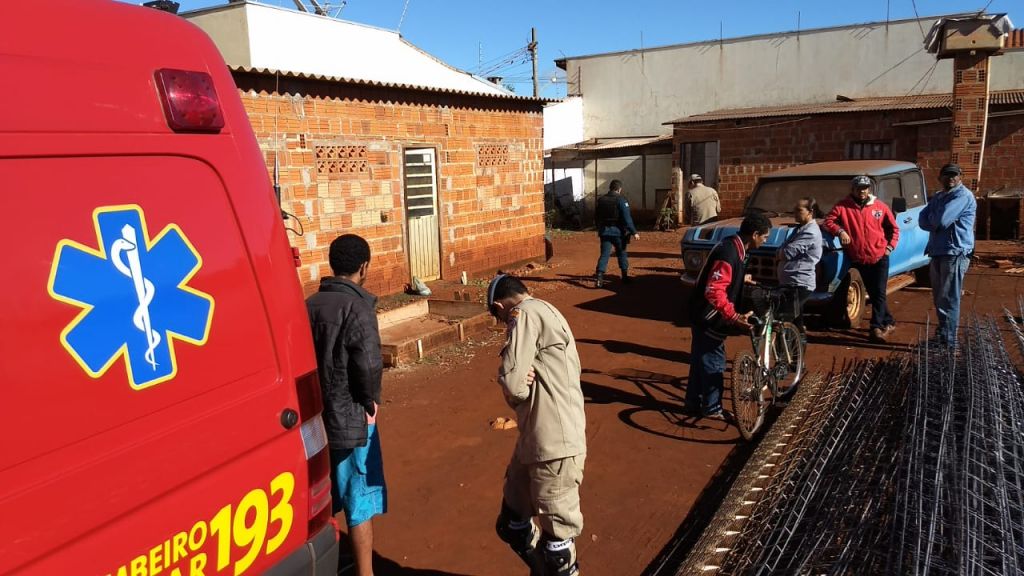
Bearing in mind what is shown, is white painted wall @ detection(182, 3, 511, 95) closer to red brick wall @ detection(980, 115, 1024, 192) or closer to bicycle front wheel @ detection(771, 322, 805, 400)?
bicycle front wheel @ detection(771, 322, 805, 400)

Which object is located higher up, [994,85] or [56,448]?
[994,85]

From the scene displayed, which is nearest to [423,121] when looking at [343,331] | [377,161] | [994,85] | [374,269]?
[377,161]

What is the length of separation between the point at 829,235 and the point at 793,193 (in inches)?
59.3

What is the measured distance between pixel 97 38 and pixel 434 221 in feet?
33.7

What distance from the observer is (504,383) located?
305 cm

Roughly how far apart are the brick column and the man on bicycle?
396 inches

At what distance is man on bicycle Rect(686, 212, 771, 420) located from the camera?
16.5ft

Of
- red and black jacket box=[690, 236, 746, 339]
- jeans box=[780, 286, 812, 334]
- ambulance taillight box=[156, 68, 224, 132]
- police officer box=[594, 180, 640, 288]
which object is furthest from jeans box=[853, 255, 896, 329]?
ambulance taillight box=[156, 68, 224, 132]

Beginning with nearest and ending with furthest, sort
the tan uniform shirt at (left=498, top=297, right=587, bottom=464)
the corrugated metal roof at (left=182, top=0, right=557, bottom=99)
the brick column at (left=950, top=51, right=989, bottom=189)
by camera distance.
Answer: the tan uniform shirt at (left=498, top=297, right=587, bottom=464) < the brick column at (left=950, top=51, right=989, bottom=189) < the corrugated metal roof at (left=182, top=0, right=557, bottom=99)

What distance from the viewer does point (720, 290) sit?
504cm

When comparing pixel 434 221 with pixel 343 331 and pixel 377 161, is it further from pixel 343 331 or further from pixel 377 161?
pixel 343 331

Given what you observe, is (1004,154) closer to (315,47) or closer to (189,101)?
(315,47)

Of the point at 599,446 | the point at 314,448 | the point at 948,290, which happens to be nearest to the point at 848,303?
the point at 948,290

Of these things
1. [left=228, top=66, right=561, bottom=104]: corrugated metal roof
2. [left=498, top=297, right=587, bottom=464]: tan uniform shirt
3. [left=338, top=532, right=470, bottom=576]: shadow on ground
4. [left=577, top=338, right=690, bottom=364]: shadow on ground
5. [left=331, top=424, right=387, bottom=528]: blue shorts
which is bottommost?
[left=338, top=532, right=470, bottom=576]: shadow on ground
